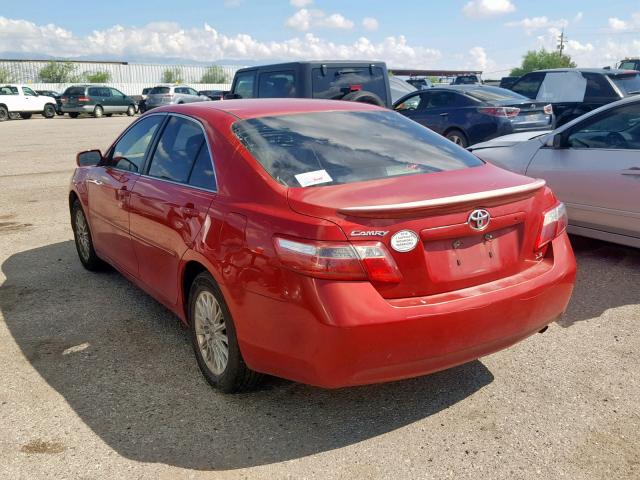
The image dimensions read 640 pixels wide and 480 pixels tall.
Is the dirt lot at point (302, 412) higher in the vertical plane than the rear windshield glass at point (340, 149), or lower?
lower

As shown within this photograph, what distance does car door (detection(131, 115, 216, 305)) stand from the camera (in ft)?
11.3

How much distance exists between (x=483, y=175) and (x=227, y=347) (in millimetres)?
1615

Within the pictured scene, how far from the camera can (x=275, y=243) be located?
2773 mm

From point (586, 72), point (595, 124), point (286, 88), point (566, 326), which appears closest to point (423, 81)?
point (586, 72)

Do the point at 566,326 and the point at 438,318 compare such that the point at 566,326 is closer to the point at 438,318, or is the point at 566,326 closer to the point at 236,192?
the point at 438,318

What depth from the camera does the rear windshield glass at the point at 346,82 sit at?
380 inches

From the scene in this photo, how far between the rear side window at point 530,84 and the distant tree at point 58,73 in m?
65.5

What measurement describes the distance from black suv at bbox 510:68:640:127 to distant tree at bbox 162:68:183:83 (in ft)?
238

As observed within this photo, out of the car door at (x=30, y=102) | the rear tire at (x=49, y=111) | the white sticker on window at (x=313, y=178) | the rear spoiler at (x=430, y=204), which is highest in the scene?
the white sticker on window at (x=313, y=178)

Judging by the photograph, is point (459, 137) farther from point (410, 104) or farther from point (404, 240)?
point (404, 240)

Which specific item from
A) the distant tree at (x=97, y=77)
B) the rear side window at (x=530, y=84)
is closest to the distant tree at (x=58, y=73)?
the distant tree at (x=97, y=77)

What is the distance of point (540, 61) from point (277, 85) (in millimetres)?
91325

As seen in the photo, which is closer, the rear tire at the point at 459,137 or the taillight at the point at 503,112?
the taillight at the point at 503,112

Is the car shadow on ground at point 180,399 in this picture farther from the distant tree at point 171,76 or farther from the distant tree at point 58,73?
the distant tree at point 171,76
